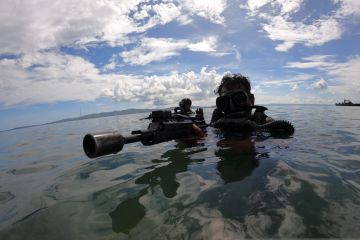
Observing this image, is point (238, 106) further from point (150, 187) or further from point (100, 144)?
point (100, 144)

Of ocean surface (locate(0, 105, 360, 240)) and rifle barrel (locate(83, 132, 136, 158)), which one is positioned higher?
rifle barrel (locate(83, 132, 136, 158))

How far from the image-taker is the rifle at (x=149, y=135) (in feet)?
9.03

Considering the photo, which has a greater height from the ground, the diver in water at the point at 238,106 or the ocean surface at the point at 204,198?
the diver in water at the point at 238,106

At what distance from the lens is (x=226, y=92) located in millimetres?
6434

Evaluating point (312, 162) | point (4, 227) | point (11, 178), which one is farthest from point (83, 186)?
point (312, 162)

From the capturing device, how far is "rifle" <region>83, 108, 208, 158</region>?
9.03 ft

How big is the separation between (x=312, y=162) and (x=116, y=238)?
10.5 feet

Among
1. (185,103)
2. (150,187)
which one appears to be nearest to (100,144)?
(150,187)

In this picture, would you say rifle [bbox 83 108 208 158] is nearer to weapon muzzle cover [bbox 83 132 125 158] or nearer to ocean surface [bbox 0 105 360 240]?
weapon muzzle cover [bbox 83 132 125 158]

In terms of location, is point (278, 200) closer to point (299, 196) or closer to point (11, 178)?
point (299, 196)

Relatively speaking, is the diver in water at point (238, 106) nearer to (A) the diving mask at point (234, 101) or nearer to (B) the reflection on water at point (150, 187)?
(A) the diving mask at point (234, 101)

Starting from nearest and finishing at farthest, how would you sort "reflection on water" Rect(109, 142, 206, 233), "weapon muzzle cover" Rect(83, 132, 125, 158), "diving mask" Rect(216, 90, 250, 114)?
"reflection on water" Rect(109, 142, 206, 233) → "weapon muzzle cover" Rect(83, 132, 125, 158) → "diving mask" Rect(216, 90, 250, 114)

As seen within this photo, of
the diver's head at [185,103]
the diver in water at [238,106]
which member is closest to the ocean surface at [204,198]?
the diver in water at [238,106]

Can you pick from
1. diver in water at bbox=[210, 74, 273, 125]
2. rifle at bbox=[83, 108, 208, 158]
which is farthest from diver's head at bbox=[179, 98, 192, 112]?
rifle at bbox=[83, 108, 208, 158]
